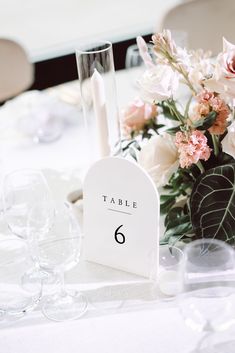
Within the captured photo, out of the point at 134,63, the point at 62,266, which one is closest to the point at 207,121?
the point at 62,266

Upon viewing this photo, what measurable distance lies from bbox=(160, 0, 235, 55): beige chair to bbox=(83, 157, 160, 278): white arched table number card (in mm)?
1442

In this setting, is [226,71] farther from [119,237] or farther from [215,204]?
[119,237]

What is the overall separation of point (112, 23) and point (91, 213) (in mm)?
2893

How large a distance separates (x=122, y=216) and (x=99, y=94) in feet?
0.93

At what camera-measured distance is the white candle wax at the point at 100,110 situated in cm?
115

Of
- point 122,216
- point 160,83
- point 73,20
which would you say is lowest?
point 73,20

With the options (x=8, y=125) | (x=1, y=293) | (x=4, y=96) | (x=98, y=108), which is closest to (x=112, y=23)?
(x=4, y=96)

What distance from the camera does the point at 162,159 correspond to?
1.07 m

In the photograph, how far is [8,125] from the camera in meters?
1.74

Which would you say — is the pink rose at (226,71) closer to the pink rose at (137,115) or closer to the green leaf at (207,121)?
the green leaf at (207,121)

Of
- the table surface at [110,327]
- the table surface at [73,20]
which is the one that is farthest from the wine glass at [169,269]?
the table surface at [73,20]

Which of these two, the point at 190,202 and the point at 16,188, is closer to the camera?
the point at 190,202

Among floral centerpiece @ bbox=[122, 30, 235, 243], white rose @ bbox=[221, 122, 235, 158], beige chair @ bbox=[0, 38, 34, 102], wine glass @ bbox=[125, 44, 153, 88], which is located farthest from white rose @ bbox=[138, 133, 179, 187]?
beige chair @ bbox=[0, 38, 34, 102]

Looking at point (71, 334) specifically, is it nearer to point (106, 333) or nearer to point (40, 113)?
point (106, 333)
